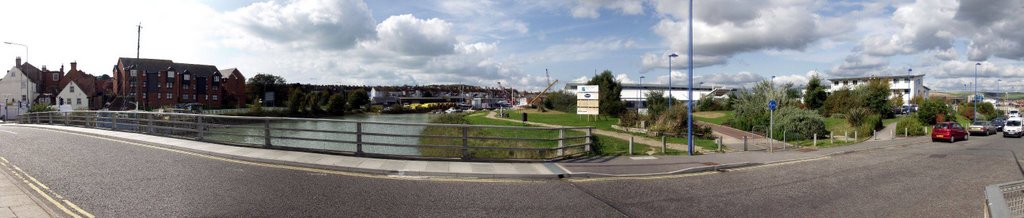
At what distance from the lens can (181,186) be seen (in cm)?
807

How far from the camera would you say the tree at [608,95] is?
5697cm

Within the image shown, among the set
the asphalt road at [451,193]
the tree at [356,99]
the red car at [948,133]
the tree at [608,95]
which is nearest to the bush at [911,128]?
the red car at [948,133]

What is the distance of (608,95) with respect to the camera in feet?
193

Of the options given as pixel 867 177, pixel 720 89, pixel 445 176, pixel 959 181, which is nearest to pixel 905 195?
pixel 867 177

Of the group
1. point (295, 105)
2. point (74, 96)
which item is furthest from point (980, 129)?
point (74, 96)

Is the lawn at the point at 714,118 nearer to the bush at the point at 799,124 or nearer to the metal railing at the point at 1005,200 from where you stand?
the bush at the point at 799,124

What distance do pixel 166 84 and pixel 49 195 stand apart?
9542 centimetres

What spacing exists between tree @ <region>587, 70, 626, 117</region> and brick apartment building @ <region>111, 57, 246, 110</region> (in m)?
69.3

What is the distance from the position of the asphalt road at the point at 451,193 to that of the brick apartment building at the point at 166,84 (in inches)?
3330

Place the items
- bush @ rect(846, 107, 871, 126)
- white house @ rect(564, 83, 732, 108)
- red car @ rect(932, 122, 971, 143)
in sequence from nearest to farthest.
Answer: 1. red car @ rect(932, 122, 971, 143)
2. bush @ rect(846, 107, 871, 126)
3. white house @ rect(564, 83, 732, 108)

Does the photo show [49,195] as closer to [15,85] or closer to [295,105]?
[295,105]

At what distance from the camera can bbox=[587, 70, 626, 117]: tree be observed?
5697cm

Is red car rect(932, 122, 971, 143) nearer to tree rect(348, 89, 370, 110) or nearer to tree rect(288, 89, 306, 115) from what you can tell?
tree rect(288, 89, 306, 115)

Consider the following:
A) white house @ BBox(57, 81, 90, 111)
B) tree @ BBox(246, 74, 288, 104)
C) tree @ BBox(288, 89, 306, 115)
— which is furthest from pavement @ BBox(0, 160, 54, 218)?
tree @ BBox(246, 74, 288, 104)
